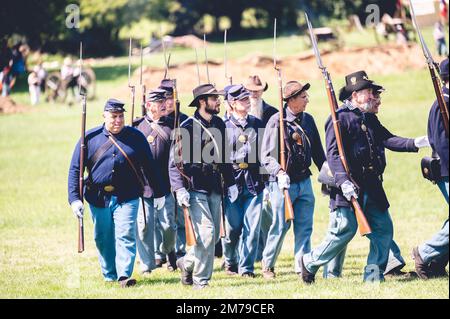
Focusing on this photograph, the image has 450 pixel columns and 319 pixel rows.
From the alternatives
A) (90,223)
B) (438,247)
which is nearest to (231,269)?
(438,247)

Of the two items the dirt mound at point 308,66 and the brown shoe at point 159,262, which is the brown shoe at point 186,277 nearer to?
the brown shoe at point 159,262

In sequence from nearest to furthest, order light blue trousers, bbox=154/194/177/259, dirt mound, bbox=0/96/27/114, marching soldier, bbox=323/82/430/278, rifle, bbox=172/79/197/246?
1. rifle, bbox=172/79/197/246
2. marching soldier, bbox=323/82/430/278
3. light blue trousers, bbox=154/194/177/259
4. dirt mound, bbox=0/96/27/114

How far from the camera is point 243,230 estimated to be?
1358 cm

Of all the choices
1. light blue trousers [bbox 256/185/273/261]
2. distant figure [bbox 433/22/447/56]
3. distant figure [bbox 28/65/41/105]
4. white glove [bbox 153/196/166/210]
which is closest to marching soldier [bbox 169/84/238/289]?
white glove [bbox 153/196/166/210]

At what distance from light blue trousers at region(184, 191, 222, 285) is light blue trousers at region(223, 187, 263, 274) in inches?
55.9

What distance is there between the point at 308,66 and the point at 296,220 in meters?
26.9

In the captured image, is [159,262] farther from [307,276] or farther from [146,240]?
[307,276]

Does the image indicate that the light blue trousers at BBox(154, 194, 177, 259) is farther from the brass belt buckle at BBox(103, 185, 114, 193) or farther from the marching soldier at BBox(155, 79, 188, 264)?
the brass belt buckle at BBox(103, 185, 114, 193)

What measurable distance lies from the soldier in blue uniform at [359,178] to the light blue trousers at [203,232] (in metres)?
1.01

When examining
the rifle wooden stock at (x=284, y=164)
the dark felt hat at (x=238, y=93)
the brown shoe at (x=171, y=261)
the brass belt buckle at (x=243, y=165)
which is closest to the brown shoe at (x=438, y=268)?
the rifle wooden stock at (x=284, y=164)

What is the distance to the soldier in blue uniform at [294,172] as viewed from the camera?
12945mm

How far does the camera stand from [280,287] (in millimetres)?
11844

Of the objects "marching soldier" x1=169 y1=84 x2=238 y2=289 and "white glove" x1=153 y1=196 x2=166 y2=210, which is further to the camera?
"white glove" x1=153 y1=196 x2=166 y2=210

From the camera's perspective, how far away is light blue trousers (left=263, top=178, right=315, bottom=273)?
13.0 metres
